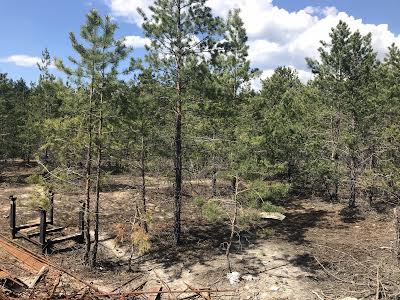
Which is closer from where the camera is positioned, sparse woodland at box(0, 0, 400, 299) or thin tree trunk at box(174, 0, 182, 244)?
sparse woodland at box(0, 0, 400, 299)

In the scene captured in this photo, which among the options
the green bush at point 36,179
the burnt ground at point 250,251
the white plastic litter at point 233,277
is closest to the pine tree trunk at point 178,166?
the burnt ground at point 250,251

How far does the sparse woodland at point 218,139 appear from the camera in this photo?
14.5 metres

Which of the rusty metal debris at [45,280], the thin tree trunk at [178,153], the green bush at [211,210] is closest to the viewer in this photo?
the rusty metal debris at [45,280]

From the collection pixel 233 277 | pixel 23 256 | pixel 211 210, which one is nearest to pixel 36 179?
pixel 23 256

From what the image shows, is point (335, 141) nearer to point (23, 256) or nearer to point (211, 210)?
point (211, 210)

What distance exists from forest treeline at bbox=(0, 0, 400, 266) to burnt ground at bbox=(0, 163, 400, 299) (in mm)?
1150

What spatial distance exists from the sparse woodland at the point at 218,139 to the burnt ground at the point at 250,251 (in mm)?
177

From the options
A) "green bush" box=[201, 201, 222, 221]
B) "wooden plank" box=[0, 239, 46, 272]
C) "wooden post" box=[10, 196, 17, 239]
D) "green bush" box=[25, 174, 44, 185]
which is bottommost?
"wooden plank" box=[0, 239, 46, 272]

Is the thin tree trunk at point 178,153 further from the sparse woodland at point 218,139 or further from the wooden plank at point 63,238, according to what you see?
the wooden plank at point 63,238

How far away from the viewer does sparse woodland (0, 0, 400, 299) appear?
14.5 metres

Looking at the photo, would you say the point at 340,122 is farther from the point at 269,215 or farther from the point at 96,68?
the point at 96,68

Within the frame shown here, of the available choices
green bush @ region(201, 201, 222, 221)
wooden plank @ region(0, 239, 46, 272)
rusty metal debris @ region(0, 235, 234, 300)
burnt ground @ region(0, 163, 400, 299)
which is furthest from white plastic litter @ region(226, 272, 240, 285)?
wooden plank @ region(0, 239, 46, 272)

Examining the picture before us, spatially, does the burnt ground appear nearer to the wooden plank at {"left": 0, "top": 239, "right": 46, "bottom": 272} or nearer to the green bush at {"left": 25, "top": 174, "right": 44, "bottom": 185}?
the wooden plank at {"left": 0, "top": 239, "right": 46, "bottom": 272}

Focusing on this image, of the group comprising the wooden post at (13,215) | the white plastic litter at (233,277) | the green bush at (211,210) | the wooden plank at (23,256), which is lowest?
the white plastic litter at (233,277)
